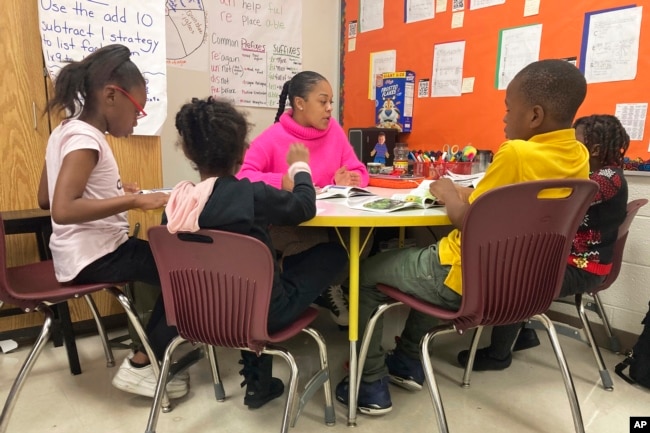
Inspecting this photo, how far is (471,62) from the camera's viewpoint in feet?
8.09

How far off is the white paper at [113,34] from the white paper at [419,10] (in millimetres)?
1450

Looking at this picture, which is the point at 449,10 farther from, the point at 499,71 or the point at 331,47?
the point at 331,47

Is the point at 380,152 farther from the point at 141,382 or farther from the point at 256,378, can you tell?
the point at 141,382

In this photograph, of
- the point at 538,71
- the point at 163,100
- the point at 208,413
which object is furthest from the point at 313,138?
the point at 208,413

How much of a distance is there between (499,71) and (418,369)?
1570mm

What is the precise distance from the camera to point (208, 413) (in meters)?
1.53

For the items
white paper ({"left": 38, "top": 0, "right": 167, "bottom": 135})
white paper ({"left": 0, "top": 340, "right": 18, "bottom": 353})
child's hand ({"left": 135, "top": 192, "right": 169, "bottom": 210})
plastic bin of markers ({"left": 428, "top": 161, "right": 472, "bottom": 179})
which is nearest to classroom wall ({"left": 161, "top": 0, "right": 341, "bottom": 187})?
white paper ({"left": 38, "top": 0, "right": 167, "bottom": 135})

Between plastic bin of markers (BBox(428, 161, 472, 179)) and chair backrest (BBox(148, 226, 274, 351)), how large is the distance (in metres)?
1.19

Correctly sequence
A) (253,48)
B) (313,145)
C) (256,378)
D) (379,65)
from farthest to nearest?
(379,65)
(253,48)
(313,145)
(256,378)

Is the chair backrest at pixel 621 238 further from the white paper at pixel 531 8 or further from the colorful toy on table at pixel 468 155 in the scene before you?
the white paper at pixel 531 8

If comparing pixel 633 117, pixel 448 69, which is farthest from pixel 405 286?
pixel 448 69

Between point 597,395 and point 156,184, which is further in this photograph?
point 156,184

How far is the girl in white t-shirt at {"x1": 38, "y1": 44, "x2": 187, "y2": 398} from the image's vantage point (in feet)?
4.21

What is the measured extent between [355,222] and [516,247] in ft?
1.36
